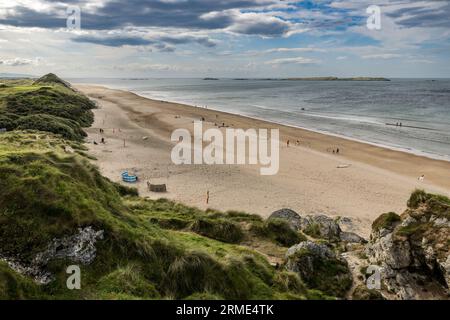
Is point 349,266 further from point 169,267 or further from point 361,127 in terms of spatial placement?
point 361,127

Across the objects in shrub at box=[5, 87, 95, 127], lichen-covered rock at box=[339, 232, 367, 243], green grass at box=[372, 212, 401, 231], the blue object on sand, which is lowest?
lichen-covered rock at box=[339, 232, 367, 243]

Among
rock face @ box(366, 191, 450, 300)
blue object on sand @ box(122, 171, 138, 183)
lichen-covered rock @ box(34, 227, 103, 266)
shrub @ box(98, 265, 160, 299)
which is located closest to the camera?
shrub @ box(98, 265, 160, 299)

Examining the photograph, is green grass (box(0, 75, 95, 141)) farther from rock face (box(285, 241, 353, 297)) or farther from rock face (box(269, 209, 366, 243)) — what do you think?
rock face (box(285, 241, 353, 297))

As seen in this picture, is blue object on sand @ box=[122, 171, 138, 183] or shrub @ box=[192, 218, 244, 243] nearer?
shrub @ box=[192, 218, 244, 243]

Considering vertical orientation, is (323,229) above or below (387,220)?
below

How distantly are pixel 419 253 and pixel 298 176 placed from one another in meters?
22.8

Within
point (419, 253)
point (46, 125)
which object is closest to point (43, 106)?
point (46, 125)

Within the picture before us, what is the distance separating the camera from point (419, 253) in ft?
38.1

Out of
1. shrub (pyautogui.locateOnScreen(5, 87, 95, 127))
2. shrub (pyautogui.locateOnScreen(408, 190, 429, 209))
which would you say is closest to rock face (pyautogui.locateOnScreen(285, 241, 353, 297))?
shrub (pyautogui.locateOnScreen(408, 190, 429, 209))

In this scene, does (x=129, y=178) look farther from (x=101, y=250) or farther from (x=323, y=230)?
(x=101, y=250)

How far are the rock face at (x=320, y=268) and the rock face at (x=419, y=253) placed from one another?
5.00ft

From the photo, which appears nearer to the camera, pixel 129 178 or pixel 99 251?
pixel 99 251

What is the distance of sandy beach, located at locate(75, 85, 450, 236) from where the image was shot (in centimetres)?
2638

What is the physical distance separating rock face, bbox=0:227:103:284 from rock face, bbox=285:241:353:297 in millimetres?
6168
